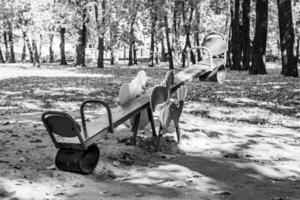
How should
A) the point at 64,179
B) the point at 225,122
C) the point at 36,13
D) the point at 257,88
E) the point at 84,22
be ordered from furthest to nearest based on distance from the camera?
the point at 84,22 → the point at 36,13 → the point at 257,88 → the point at 225,122 → the point at 64,179

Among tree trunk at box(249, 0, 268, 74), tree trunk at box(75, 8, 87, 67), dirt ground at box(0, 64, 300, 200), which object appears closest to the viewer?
dirt ground at box(0, 64, 300, 200)

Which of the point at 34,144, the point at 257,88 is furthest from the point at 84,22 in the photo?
the point at 34,144

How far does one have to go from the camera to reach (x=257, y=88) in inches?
672

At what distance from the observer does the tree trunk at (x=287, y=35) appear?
21.4m

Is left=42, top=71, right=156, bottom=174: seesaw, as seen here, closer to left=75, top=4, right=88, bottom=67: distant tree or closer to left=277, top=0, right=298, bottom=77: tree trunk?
left=277, top=0, right=298, bottom=77: tree trunk

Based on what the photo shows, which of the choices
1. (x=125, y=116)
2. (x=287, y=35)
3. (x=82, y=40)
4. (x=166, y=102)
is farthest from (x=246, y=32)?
(x=125, y=116)

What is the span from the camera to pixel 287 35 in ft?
71.8

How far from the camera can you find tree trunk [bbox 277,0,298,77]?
21.4m

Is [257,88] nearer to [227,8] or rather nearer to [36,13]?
[36,13]

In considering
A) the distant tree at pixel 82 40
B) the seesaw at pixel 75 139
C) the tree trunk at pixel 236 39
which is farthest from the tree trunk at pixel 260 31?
the seesaw at pixel 75 139

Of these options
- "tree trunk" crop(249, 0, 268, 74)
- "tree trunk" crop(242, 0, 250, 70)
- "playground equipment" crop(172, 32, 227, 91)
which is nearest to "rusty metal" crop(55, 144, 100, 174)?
"playground equipment" crop(172, 32, 227, 91)

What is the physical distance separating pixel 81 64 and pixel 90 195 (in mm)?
37574

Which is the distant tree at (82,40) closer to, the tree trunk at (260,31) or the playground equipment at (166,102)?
the tree trunk at (260,31)

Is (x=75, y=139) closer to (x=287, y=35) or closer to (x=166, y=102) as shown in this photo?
(x=166, y=102)
